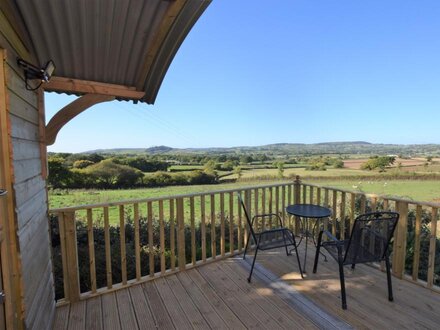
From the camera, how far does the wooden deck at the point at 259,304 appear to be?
1960 mm

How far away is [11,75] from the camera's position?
4.32 ft

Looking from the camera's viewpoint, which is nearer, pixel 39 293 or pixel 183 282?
pixel 39 293

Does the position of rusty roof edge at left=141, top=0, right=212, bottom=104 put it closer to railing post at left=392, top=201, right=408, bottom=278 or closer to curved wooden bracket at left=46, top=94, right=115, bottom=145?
curved wooden bracket at left=46, top=94, right=115, bottom=145

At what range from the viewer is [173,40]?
1.48 m

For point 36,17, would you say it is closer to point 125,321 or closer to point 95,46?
point 95,46

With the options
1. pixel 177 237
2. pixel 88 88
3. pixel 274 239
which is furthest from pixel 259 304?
pixel 88 88

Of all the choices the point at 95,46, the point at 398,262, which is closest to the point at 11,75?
the point at 95,46

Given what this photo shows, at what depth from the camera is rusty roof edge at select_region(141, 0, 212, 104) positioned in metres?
1.16

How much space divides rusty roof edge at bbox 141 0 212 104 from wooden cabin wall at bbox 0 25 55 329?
83 cm

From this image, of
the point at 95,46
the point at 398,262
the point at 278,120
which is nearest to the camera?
the point at 95,46

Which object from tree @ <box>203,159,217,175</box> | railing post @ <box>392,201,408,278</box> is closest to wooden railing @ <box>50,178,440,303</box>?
railing post @ <box>392,201,408,278</box>

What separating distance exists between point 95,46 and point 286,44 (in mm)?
9738

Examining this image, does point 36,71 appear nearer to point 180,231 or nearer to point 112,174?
point 180,231

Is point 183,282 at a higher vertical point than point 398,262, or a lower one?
lower
